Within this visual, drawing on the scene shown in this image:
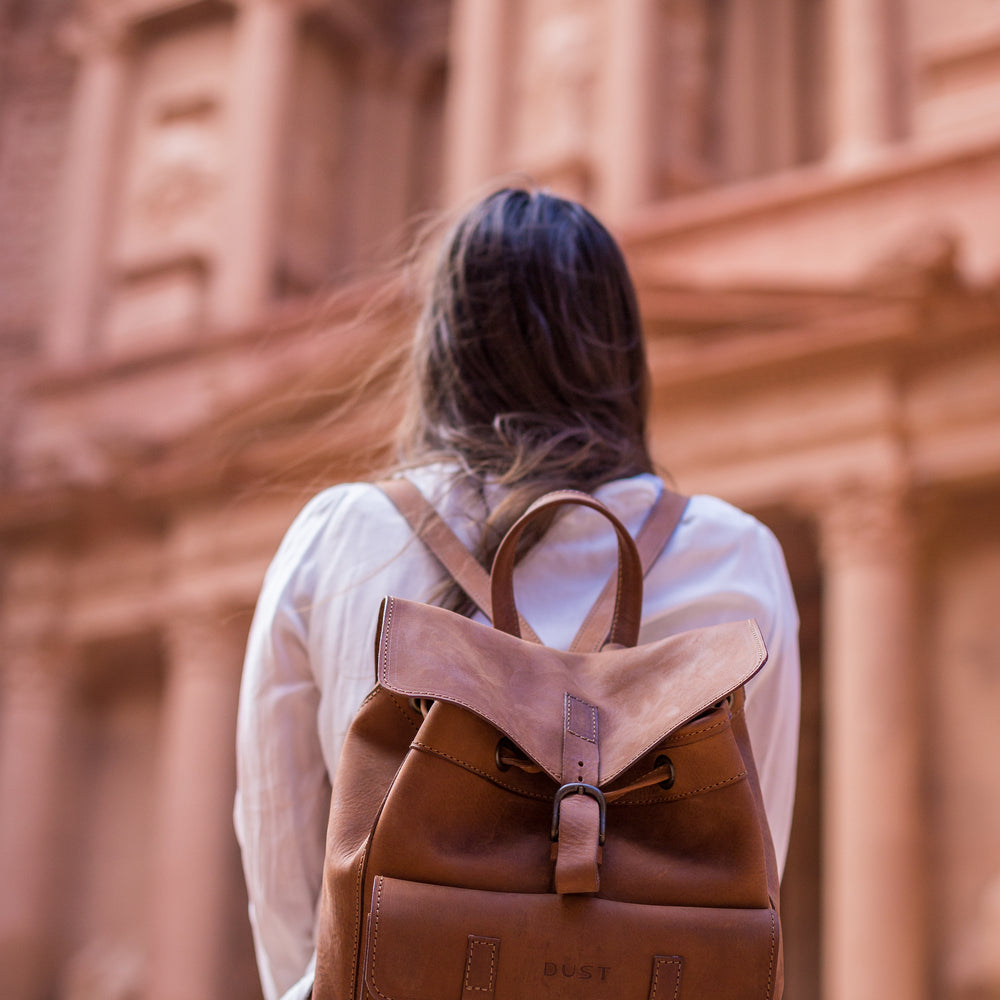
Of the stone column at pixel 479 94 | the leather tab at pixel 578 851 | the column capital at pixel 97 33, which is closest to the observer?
the leather tab at pixel 578 851

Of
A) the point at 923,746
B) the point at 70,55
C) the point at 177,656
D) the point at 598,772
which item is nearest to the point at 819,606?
the point at 923,746

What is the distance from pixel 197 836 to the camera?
1339 centimetres

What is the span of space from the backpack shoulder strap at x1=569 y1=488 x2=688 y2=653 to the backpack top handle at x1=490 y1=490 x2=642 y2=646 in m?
0.02

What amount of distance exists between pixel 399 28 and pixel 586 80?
6156mm

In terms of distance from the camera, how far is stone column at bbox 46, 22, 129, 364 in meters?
18.6

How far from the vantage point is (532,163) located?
15469 mm

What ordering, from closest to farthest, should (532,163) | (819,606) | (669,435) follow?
(669,435)
(819,606)
(532,163)

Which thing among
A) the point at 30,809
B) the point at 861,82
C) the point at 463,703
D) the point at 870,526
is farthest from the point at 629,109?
the point at 463,703

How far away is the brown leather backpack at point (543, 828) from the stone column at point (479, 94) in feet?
47.0

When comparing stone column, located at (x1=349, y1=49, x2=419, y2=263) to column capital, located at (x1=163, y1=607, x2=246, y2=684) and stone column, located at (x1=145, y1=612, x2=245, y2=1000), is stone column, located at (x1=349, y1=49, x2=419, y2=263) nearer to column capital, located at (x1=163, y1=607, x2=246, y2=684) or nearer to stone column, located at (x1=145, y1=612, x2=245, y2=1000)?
column capital, located at (x1=163, y1=607, x2=246, y2=684)

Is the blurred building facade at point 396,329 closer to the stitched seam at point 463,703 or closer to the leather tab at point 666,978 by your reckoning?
the stitched seam at point 463,703

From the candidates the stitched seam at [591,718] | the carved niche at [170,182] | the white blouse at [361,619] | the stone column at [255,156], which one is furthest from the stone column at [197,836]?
the stitched seam at [591,718]

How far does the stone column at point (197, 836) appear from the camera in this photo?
43.7 ft

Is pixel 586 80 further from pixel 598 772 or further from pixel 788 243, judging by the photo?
pixel 598 772
